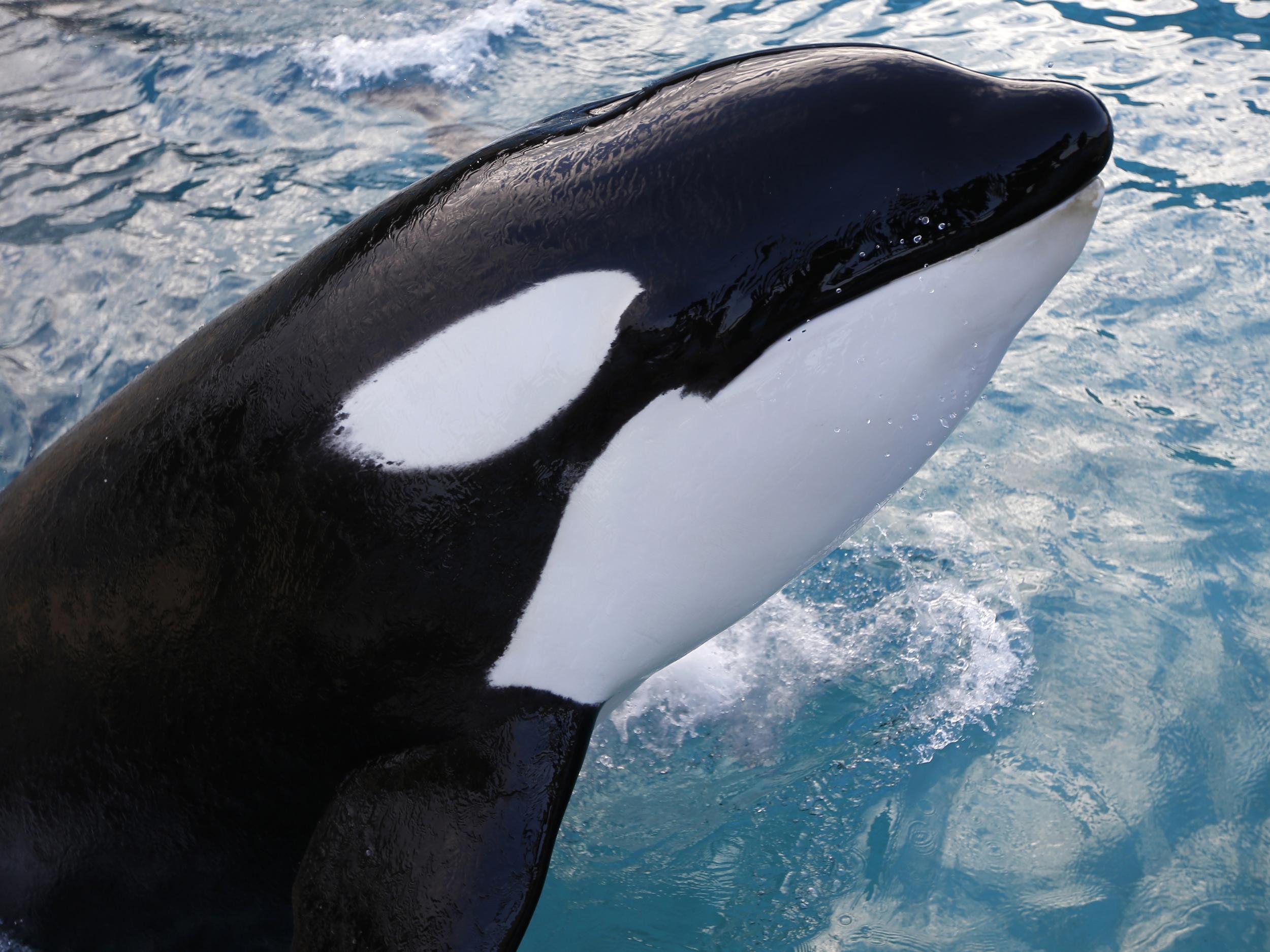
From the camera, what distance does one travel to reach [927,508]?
16.9 ft

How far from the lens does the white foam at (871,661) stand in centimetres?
429

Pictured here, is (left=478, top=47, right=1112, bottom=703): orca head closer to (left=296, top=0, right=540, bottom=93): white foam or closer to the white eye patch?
the white eye patch

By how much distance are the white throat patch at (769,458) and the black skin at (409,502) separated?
1.8 inches

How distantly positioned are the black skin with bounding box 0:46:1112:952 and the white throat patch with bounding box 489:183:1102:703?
0.05 metres

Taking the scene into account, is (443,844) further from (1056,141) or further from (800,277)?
(1056,141)

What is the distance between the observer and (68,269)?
22.9 ft

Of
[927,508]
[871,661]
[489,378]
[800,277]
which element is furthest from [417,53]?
[800,277]

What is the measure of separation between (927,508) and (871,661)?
0.96 m

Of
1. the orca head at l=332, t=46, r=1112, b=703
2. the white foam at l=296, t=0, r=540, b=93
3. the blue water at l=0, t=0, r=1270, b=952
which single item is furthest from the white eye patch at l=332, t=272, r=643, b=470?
the white foam at l=296, t=0, r=540, b=93

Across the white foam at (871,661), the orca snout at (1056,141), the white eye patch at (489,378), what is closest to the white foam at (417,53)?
the white foam at (871,661)

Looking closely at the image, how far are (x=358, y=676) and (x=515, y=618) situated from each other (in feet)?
1.19

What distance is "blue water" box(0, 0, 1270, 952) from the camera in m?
3.79

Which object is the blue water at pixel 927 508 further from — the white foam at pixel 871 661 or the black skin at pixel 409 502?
the black skin at pixel 409 502

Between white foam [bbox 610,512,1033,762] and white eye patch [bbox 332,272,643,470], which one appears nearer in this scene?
white eye patch [bbox 332,272,643,470]
